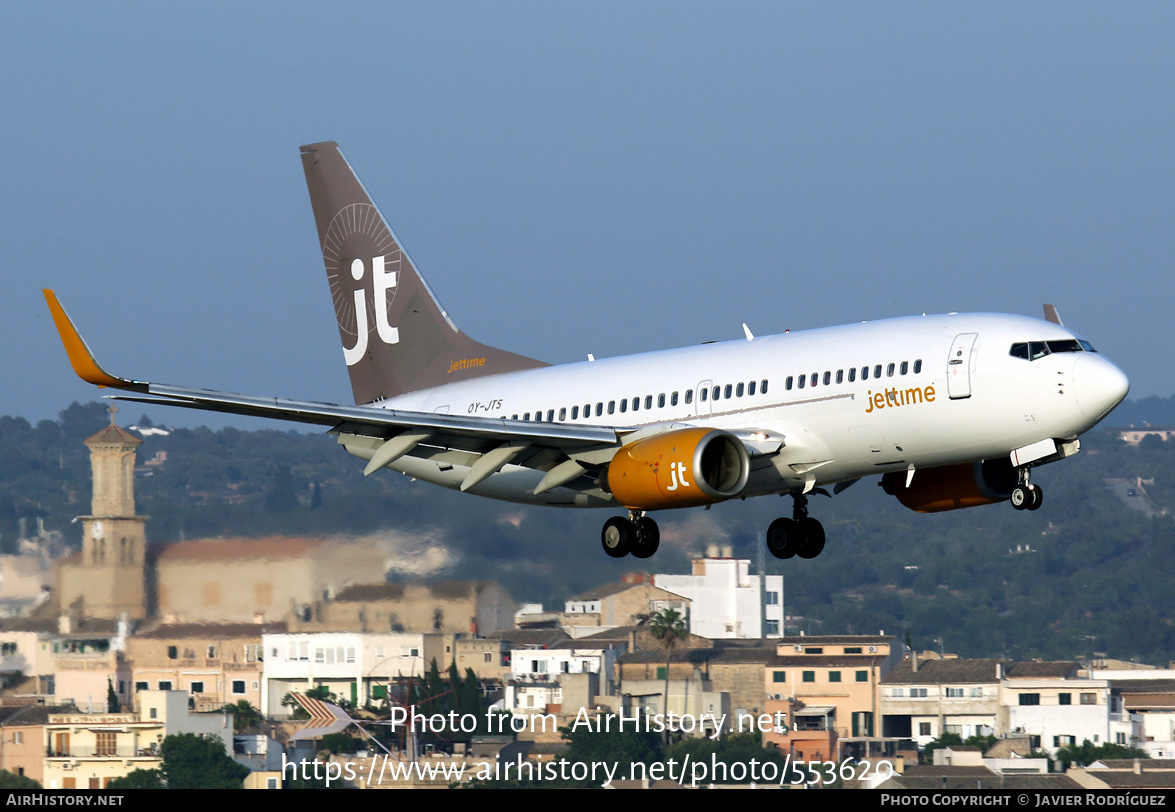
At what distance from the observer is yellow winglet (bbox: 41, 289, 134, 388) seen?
31234 mm

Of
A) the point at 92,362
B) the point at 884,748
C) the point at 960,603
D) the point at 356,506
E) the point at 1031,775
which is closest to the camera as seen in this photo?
the point at 92,362

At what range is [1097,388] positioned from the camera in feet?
101

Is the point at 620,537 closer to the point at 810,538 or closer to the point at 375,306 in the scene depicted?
the point at 810,538

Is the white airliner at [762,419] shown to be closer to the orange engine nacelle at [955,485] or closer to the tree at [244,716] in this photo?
the orange engine nacelle at [955,485]

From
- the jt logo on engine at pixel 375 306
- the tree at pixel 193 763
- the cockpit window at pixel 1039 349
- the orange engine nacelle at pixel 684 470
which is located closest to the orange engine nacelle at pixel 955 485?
the orange engine nacelle at pixel 684 470

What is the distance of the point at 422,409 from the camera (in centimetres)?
4119

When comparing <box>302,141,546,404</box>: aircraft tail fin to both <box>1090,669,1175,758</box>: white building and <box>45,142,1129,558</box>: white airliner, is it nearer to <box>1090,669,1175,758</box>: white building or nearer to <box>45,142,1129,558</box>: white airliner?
<box>45,142,1129,558</box>: white airliner

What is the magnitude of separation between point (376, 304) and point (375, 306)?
56 millimetres

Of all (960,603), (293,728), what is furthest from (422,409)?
(960,603)

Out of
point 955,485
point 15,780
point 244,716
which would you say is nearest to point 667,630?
point 244,716

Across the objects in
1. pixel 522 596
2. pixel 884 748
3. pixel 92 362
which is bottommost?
pixel 884 748

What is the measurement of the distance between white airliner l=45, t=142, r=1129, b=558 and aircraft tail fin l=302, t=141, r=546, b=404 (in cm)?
Result: 193
